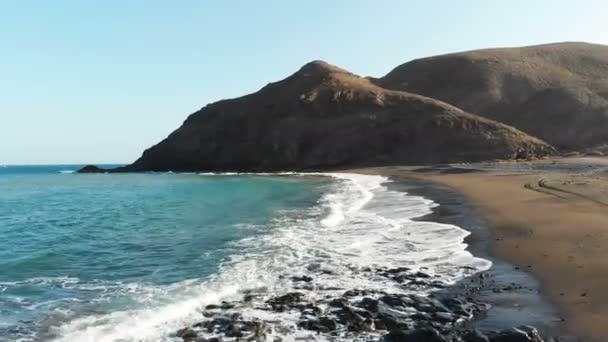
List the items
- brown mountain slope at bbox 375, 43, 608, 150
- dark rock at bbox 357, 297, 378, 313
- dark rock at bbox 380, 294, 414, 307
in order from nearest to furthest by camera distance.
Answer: dark rock at bbox 357, 297, 378, 313 → dark rock at bbox 380, 294, 414, 307 → brown mountain slope at bbox 375, 43, 608, 150

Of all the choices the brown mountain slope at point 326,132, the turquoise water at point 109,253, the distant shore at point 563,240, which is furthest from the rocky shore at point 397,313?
the brown mountain slope at point 326,132

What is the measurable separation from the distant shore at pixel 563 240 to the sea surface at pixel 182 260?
1.49 m

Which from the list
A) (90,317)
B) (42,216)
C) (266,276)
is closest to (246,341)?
(90,317)

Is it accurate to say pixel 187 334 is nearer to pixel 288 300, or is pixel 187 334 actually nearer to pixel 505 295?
pixel 288 300

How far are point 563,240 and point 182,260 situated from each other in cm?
1033


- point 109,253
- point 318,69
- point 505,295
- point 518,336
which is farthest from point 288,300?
point 318,69

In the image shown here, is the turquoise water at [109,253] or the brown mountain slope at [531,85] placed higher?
the brown mountain slope at [531,85]

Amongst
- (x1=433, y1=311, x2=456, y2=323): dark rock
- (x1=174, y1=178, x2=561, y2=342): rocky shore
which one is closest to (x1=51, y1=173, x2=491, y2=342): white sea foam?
(x1=174, y1=178, x2=561, y2=342): rocky shore

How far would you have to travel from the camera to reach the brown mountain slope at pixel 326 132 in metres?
78.9

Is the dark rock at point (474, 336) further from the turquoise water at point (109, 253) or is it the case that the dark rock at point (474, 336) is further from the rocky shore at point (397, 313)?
the turquoise water at point (109, 253)

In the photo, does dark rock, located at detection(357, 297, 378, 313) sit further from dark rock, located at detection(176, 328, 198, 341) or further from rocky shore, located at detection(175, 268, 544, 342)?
dark rock, located at detection(176, 328, 198, 341)

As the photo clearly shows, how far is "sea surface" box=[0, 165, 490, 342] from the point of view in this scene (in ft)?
32.8

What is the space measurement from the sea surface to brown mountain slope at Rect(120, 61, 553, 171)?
5368 centimetres

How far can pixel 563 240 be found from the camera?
14.5 meters
